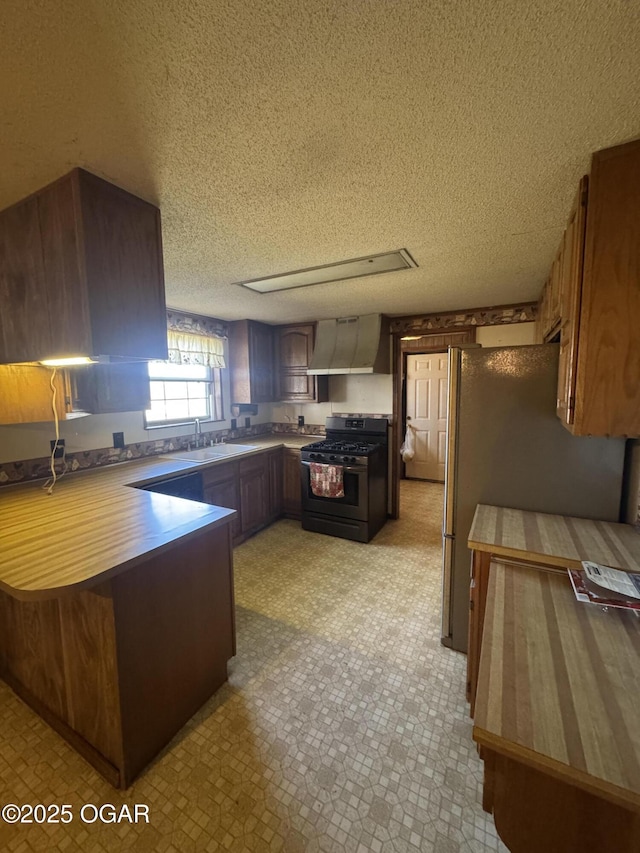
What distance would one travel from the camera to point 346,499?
3381 millimetres

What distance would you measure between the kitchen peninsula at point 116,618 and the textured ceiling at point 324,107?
4.47 feet

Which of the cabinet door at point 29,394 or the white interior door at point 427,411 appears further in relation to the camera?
the white interior door at point 427,411

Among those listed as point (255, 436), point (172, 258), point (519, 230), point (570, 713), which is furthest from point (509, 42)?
point (255, 436)

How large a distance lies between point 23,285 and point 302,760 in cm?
227

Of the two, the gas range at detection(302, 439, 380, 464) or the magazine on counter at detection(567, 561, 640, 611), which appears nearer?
the magazine on counter at detection(567, 561, 640, 611)

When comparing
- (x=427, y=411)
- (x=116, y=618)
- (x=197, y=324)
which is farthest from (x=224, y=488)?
(x=427, y=411)

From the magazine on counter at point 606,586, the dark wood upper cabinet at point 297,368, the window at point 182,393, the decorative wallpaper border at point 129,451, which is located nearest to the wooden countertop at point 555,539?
the magazine on counter at point 606,586

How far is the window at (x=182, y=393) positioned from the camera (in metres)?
3.17

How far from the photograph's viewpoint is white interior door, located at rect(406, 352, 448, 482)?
209 inches

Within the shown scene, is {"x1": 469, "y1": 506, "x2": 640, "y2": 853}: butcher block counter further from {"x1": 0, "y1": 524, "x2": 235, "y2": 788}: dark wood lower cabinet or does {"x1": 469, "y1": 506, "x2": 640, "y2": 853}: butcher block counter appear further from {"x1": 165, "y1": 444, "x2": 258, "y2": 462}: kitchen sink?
{"x1": 165, "y1": 444, "x2": 258, "y2": 462}: kitchen sink

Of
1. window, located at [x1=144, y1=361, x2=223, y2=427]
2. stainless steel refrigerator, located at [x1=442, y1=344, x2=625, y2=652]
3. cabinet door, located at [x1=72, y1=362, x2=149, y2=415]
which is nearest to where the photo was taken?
stainless steel refrigerator, located at [x1=442, y1=344, x2=625, y2=652]

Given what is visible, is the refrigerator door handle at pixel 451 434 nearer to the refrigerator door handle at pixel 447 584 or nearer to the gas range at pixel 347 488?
the refrigerator door handle at pixel 447 584

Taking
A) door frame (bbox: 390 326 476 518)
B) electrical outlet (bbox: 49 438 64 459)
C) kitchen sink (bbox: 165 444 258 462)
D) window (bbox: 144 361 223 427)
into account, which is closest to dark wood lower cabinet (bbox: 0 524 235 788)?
electrical outlet (bbox: 49 438 64 459)

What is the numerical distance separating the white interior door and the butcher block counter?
14.4ft
